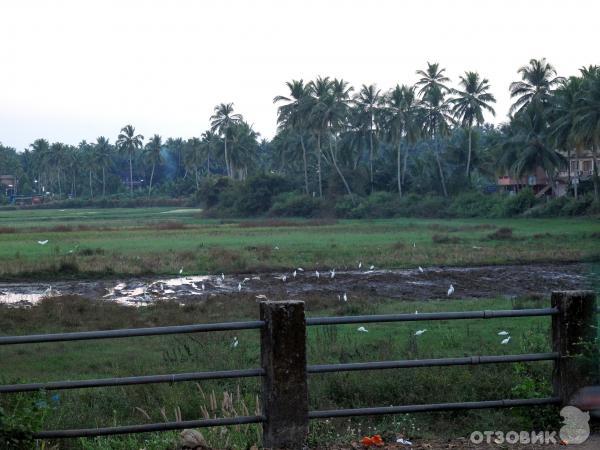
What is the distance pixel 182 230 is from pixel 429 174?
102ft

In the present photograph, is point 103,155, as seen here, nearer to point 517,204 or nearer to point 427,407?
point 517,204

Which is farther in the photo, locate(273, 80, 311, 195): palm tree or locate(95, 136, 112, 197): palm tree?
locate(95, 136, 112, 197): palm tree

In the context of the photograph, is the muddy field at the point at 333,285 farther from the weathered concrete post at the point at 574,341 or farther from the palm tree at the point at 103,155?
the palm tree at the point at 103,155

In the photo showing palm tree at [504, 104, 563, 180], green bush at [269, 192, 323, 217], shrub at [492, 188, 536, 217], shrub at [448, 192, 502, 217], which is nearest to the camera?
palm tree at [504, 104, 563, 180]

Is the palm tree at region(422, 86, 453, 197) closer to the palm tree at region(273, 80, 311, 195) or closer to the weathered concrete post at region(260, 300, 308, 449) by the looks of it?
the palm tree at region(273, 80, 311, 195)

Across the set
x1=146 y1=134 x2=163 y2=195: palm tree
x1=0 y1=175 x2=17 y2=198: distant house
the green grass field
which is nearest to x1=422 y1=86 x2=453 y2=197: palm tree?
the green grass field

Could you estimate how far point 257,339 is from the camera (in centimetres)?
1700

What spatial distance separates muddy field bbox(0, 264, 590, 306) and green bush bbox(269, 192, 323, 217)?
5060 centimetres

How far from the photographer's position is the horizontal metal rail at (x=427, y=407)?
6445 millimetres

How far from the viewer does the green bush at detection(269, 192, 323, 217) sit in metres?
85.4

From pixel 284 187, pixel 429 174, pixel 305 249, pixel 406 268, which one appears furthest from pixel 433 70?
pixel 406 268

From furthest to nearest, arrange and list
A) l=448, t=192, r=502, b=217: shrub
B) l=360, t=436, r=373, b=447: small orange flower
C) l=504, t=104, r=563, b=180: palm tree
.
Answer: l=448, t=192, r=502, b=217: shrub, l=504, t=104, r=563, b=180: palm tree, l=360, t=436, r=373, b=447: small orange flower

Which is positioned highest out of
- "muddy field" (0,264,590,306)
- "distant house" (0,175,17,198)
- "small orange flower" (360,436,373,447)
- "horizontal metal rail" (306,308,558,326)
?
"distant house" (0,175,17,198)

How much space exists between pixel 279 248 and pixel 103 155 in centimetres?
9489
